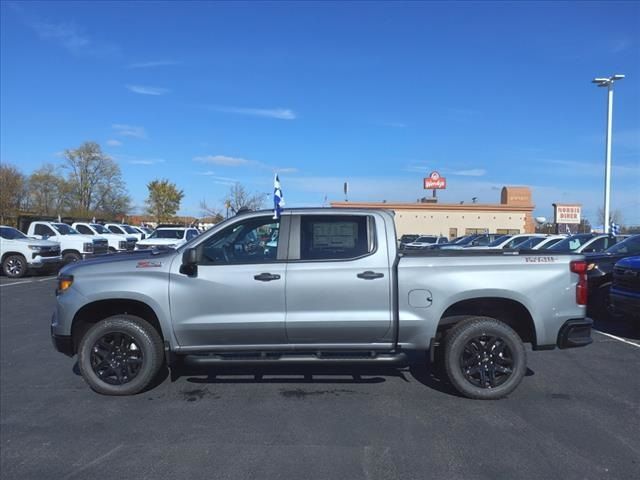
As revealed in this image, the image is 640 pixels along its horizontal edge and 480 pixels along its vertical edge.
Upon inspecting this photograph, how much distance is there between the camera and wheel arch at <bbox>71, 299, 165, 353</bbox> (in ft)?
17.6

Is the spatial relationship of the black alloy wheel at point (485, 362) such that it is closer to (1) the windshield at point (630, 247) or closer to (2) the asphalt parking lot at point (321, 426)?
(2) the asphalt parking lot at point (321, 426)

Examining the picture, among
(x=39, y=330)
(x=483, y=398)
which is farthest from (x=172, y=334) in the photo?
(x=39, y=330)

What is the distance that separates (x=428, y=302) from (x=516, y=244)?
1772 cm

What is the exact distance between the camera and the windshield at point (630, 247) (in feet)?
34.1

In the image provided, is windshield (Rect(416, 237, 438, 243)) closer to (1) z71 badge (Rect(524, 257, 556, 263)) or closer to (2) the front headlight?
(1) z71 badge (Rect(524, 257, 556, 263))

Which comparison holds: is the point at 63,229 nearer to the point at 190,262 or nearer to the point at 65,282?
the point at 65,282

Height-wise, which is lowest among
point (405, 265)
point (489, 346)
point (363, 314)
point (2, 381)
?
point (2, 381)

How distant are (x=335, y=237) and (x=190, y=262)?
1.52 metres

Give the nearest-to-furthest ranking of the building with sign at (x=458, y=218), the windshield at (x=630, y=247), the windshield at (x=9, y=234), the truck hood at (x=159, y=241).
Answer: the windshield at (x=630, y=247)
the windshield at (x=9, y=234)
the truck hood at (x=159, y=241)
the building with sign at (x=458, y=218)

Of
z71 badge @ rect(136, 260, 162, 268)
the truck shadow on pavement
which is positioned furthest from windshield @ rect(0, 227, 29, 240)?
the truck shadow on pavement

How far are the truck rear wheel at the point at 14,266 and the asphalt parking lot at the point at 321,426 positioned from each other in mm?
13479

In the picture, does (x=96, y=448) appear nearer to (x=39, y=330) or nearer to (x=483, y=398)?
(x=483, y=398)

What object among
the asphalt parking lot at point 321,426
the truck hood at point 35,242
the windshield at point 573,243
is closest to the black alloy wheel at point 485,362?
the asphalt parking lot at point 321,426

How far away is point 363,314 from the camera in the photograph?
515 centimetres
